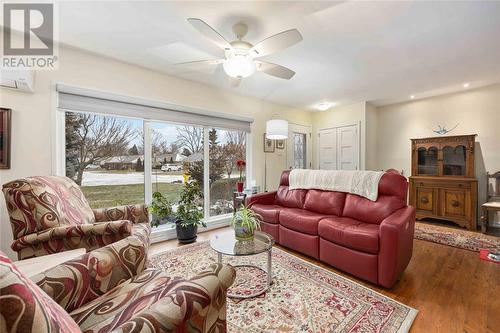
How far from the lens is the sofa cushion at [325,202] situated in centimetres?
285

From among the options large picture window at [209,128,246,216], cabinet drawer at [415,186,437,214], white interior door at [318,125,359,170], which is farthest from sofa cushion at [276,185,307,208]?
cabinet drawer at [415,186,437,214]

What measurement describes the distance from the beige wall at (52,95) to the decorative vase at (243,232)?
2145 millimetres

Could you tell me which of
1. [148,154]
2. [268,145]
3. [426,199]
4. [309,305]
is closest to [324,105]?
[268,145]

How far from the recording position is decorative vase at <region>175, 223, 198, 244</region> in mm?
3074

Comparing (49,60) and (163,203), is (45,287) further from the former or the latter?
(49,60)

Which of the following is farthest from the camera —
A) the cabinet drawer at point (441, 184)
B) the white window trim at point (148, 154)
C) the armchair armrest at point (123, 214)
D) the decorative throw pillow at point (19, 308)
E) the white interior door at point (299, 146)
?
the white interior door at point (299, 146)

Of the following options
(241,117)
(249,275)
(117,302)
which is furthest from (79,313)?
(241,117)

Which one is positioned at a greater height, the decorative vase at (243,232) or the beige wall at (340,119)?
the beige wall at (340,119)

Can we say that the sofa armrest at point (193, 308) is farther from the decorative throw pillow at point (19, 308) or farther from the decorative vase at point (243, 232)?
the decorative vase at point (243, 232)

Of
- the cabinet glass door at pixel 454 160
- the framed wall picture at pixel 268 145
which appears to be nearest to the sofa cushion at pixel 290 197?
the framed wall picture at pixel 268 145

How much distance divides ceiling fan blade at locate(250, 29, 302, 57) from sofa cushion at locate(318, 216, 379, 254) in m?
1.80

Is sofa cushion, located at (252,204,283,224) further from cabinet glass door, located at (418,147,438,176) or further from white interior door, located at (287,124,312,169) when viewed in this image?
cabinet glass door, located at (418,147,438,176)

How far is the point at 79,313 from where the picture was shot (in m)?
1.00

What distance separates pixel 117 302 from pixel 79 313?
0.49 feet
